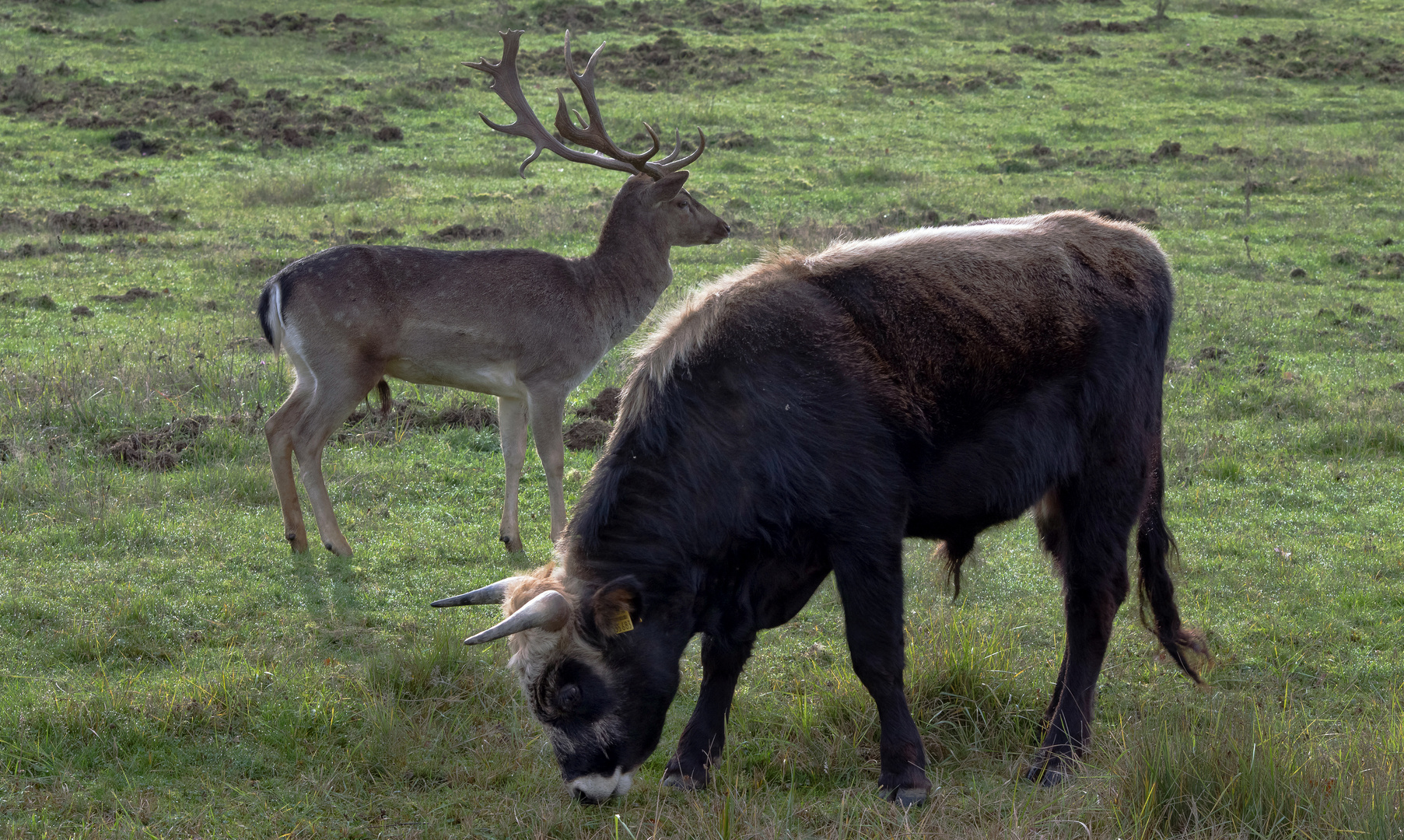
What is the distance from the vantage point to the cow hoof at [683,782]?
4.54 meters

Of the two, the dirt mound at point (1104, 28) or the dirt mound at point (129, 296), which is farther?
the dirt mound at point (1104, 28)

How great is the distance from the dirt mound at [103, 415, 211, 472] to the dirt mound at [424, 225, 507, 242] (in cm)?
559

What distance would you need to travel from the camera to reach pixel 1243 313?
38.5ft

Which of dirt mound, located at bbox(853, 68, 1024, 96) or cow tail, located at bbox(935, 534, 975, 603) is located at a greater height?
cow tail, located at bbox(935, 534, 975, 603)

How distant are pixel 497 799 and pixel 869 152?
16.2 m

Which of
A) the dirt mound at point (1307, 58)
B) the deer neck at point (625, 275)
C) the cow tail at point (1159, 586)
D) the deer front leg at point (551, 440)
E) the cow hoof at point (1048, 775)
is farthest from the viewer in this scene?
the dirt mound at point (1307, 58)

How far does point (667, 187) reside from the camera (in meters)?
8.37

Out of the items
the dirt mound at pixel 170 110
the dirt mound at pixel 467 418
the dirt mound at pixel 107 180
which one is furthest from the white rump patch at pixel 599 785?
the dirt mound at pixel 170 110

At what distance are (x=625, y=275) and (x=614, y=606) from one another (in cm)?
439

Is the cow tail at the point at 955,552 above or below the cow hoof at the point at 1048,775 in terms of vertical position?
above

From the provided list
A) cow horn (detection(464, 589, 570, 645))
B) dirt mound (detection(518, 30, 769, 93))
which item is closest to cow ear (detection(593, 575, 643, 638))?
cow horn (detection(464, 589, 570, 645))

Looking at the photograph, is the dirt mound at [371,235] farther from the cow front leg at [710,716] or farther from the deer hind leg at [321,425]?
the cow front leg at [710,716]

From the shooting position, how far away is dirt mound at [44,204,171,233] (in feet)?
48.4

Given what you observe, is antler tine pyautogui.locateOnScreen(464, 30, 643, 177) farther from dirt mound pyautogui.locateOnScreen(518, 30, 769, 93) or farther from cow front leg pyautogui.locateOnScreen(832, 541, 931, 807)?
dirt mound pyautogui.locateOnScreen(518, 30, 769, 93)
